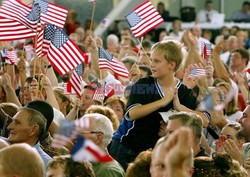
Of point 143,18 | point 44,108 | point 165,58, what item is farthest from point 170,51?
point 143,18

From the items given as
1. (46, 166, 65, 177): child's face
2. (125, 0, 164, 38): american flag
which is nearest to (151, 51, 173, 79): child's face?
(46, 166, 65, 177): child's face

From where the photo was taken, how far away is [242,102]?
42.0ft

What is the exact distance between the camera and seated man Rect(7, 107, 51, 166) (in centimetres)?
871

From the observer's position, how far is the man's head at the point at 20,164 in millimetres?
6379

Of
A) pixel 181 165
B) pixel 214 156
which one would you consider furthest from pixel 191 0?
pixel 181 165

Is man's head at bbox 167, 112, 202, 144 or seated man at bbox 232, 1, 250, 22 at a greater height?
man's head at bbox 167, 112, 202, 144

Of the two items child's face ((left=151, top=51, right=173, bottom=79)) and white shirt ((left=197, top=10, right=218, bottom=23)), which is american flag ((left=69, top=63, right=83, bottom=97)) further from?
white shirt ((left=197, top=10, right=218, bottom=23))

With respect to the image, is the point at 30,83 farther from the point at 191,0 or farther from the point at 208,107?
the point at 191,0

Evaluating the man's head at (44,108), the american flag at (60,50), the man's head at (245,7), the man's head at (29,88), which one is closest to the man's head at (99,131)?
the man's head at (44,108)

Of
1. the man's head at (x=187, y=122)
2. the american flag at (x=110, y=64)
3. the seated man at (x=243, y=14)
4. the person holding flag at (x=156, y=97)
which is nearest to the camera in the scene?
the man's head at (x=187, y=122)

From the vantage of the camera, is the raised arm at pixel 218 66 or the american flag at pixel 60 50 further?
the raised arm at pixel 218 66

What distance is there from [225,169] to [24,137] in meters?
2.18

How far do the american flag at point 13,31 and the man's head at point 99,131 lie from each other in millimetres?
3269

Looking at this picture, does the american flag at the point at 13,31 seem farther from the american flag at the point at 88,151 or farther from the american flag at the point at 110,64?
the american flag at the point at 88,151
